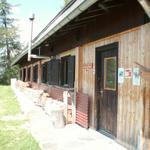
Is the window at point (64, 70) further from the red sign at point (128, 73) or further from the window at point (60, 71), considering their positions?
the red sign at point (128, 73)

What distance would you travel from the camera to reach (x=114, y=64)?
7258mm

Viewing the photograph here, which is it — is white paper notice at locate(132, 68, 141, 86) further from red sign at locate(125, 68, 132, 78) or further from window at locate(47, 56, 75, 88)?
window at locate(47, 56, 75, 88)

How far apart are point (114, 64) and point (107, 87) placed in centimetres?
65

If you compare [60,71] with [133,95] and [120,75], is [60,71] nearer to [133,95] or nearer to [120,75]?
[120,75]

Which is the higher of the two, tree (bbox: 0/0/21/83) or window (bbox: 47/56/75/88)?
tree (bbox: 0/0/21/83)

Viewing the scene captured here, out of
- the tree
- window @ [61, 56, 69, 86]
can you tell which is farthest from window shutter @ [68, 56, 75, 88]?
the tree

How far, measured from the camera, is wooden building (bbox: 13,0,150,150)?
18.4 ft

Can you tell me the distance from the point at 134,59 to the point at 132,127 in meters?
1.19

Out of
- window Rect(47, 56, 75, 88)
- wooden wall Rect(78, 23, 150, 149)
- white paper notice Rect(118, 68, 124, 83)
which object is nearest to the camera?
wooden wall Rect(78, 23, 150, 149)

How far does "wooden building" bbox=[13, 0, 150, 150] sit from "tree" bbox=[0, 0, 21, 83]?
35918 mm

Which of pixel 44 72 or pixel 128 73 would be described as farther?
pixel 44 72

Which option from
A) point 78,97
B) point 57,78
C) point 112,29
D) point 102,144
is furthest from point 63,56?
Answer: point 102,144

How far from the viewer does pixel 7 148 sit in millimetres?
6527

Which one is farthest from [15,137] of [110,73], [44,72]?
[44,72]
